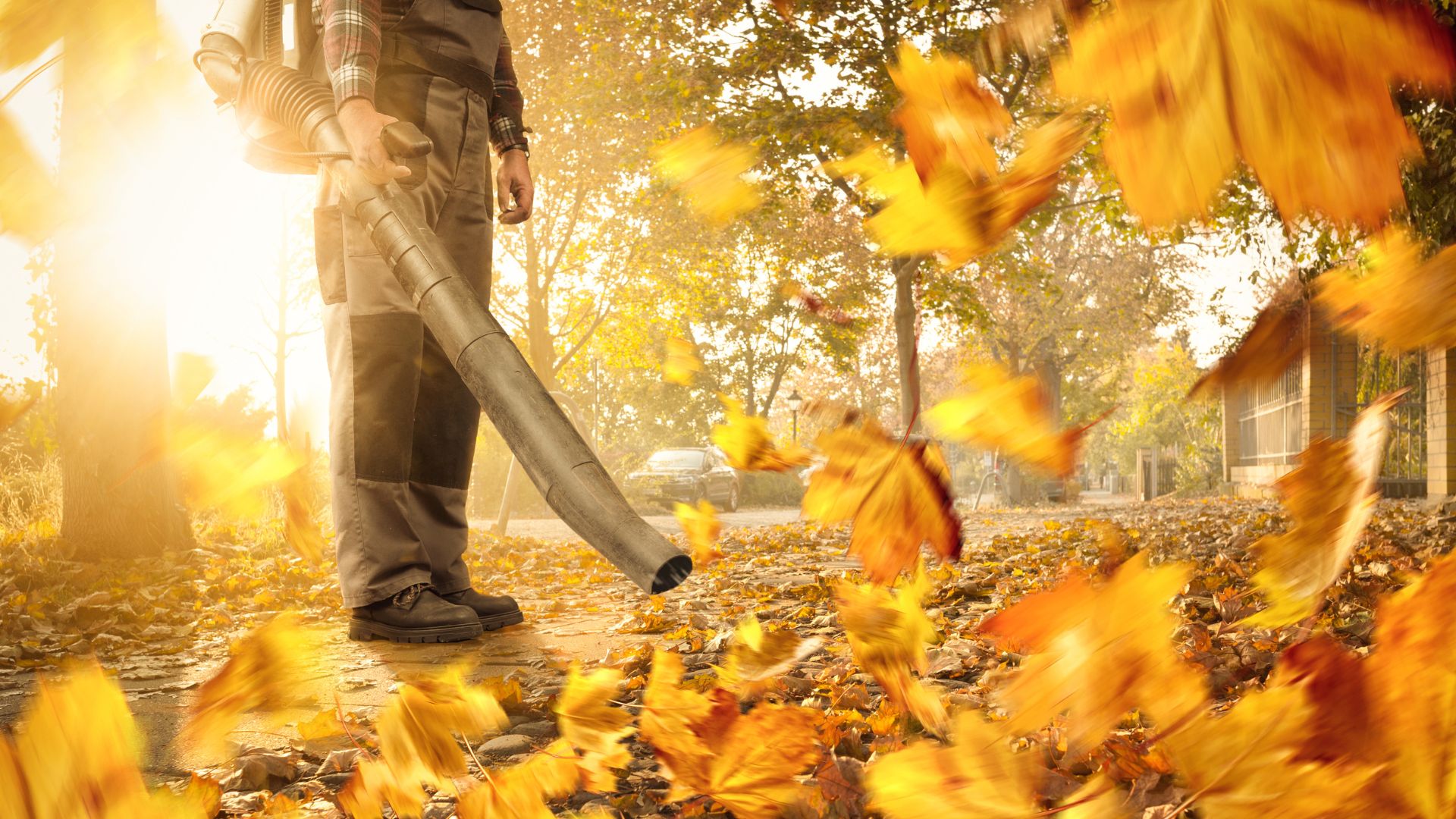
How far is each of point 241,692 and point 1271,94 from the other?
182cm

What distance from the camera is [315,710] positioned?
1825 mm

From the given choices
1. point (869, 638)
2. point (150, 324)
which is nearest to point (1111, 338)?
point (150, 324)

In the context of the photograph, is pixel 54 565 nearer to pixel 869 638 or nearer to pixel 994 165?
pixel 869 638

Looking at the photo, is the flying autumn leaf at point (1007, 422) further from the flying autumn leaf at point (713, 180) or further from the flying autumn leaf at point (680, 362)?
the flying autumn leaf at point (680, 362)

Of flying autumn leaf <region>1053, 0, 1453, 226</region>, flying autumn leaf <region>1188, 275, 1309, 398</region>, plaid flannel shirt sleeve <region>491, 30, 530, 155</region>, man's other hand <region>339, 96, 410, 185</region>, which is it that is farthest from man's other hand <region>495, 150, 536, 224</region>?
flying autumn leaf <region>1053, 0, 1453, 226</region>

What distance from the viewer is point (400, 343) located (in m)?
2.52

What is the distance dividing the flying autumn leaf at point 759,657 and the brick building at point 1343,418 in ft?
18.9

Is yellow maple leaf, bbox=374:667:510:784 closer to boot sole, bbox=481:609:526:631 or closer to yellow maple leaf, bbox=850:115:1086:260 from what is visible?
yellow maple leaf, bbox=850:115:1086:260

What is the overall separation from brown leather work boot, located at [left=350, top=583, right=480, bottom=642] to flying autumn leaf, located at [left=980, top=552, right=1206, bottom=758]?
1.74m

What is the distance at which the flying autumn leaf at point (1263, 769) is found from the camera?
2.70 feet

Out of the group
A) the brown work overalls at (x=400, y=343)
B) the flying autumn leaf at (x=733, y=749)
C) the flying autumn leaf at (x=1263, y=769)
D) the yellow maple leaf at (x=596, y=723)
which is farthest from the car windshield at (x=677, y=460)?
the flying autumn leaf at (x=1263, y=769)

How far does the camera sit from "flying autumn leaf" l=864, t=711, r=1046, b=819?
98cm

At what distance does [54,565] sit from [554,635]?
352 cm

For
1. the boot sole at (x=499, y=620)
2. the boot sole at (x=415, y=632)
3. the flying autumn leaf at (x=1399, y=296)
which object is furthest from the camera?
the boot sole at (x=499, y=620)
